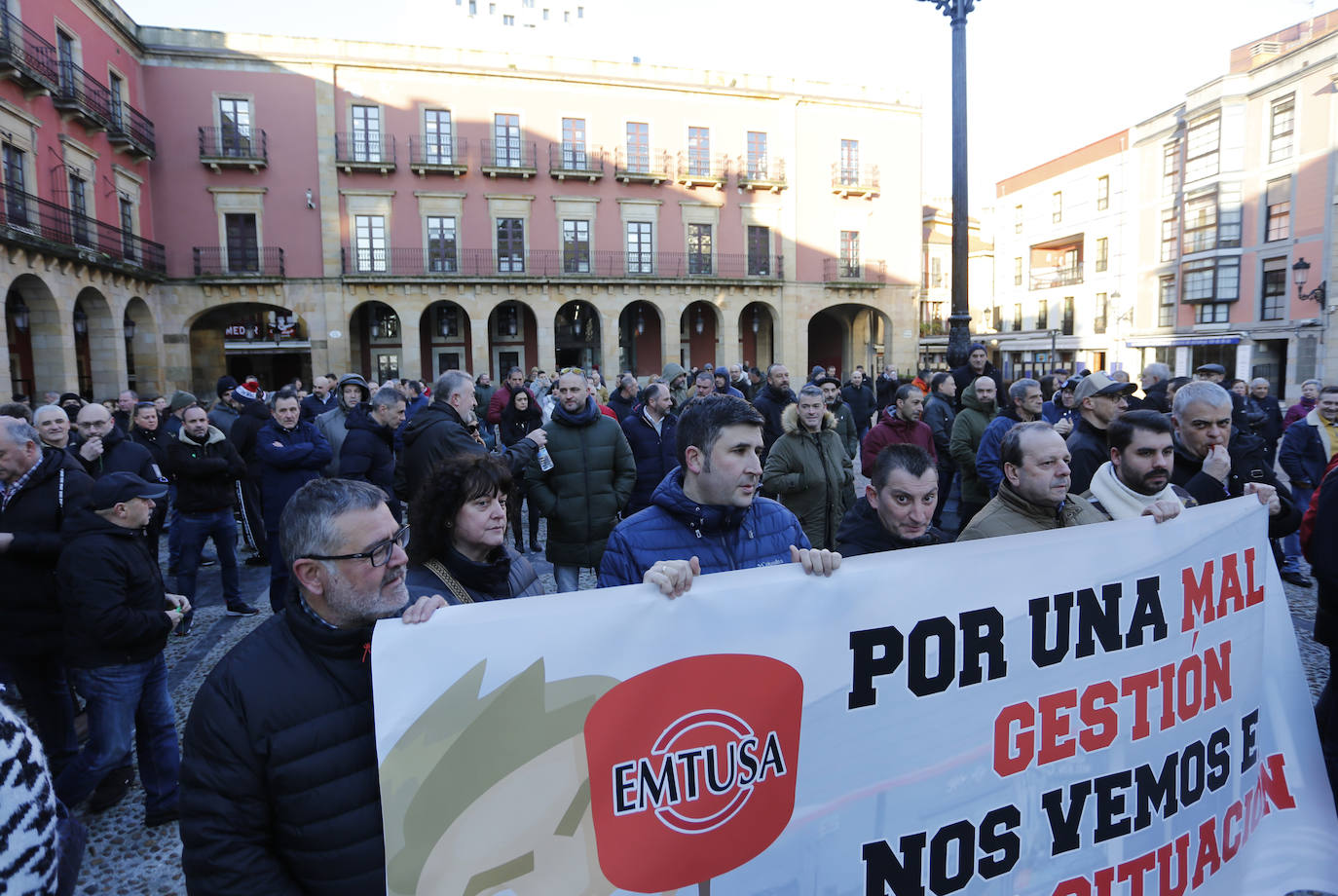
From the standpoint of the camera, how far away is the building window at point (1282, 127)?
1036 inches

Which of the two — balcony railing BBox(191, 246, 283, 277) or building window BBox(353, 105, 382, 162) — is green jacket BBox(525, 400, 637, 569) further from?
building window BBox(353, 105, 382, 162)

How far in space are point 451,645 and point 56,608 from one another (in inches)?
115

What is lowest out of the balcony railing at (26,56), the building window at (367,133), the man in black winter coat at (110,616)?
the man in black winter coat at (110,616)

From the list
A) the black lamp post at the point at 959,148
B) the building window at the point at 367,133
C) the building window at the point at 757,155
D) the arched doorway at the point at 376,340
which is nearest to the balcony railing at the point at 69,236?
the arched doorway at the point at 376,340

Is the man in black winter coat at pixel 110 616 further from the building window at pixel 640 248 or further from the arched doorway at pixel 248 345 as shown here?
the building window at pixel 640 248

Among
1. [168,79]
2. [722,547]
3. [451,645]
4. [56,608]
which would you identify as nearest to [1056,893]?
[722,547]

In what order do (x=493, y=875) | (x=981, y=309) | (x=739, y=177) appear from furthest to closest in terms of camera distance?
(x=981, y=309)
(x=739, y=177)
(x=493, y=875)

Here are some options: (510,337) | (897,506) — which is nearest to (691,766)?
(897,506)

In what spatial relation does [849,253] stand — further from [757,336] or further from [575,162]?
[575,162]

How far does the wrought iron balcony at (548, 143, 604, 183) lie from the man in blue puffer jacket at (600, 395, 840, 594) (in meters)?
27.7

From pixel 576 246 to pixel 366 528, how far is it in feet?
93.5

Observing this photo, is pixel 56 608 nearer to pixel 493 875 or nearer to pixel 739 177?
pixel 493 875

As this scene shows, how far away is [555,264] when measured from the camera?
93.8ft

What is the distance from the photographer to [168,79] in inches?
957
